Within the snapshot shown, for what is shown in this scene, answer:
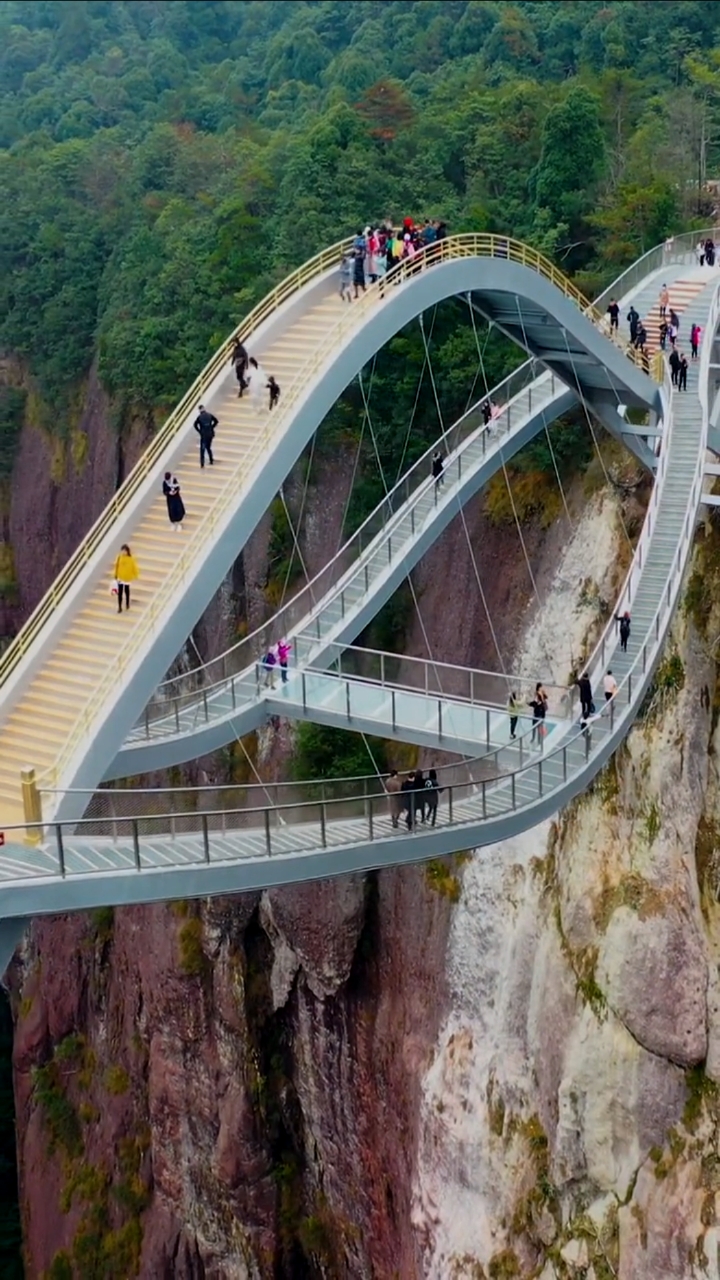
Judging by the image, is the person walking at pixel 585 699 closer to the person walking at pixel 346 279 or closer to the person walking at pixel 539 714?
the person walking at pixel 539 714

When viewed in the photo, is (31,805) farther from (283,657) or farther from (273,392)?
(283,657)

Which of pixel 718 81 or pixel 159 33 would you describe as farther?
pixel 159 33

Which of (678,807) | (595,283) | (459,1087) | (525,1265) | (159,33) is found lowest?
(525,1265)

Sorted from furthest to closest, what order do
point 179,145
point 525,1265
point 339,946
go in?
point 179,145 → point 339,946 → point 525,1265

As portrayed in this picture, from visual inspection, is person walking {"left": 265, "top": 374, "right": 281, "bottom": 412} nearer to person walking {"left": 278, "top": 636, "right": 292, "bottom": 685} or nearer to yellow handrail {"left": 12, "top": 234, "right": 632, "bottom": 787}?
yellow handrail {"left": 12, "top": 234, "right": 632, "bottom": 787}

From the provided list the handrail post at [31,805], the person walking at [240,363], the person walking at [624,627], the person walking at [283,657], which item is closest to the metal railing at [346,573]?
the person walking at [283,657]

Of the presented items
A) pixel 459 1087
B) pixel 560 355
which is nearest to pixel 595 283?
pixel 560 355

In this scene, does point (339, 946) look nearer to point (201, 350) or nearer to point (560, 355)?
point (560, 355)

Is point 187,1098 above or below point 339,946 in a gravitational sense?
below
